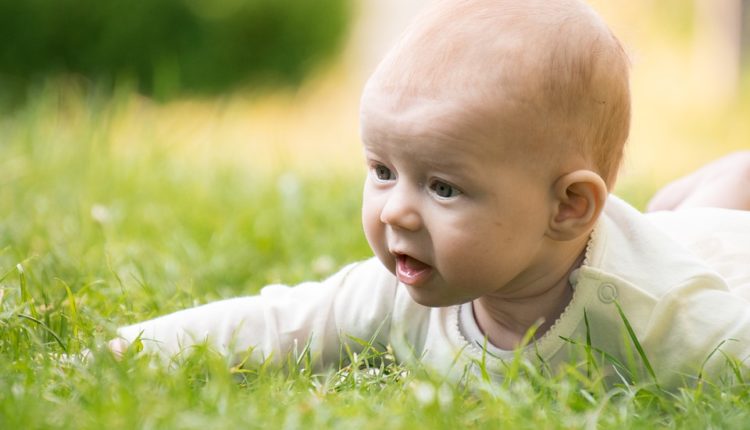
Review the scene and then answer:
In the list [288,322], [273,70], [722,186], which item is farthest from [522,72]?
[273,70]

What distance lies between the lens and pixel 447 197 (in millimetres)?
2197

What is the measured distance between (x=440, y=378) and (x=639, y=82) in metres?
7.47

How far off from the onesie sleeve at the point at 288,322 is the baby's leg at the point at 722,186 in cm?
107

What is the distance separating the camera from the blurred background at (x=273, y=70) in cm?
608

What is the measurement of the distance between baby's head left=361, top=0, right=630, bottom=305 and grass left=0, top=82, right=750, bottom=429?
29 centimetres

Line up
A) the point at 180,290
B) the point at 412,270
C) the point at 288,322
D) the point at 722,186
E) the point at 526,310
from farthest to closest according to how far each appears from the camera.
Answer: the point at 722,186, the point at 180,290, the point at 288,322, the point at 526,310, the point at 412,270

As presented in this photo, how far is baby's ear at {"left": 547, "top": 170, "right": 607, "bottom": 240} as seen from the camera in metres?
2.23

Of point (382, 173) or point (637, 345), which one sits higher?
point (382, 173)

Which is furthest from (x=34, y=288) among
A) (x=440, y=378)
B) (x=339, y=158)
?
(x=339, y=158)

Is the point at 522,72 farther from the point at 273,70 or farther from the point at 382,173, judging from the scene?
the point at 273,70

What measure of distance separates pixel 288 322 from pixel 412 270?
45 centimetres

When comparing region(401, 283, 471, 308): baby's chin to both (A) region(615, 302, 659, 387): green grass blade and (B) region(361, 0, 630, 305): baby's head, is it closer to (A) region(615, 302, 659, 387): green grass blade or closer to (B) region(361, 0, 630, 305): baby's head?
(B) region(361, 0, 630, 305): baby's head

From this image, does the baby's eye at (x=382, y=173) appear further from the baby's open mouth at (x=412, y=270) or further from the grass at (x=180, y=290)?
the grass at (x=180, y=290)

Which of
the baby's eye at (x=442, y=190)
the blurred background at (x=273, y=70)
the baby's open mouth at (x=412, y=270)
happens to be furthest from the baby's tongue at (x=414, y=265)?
the blurred background at (x=273, y=70)
